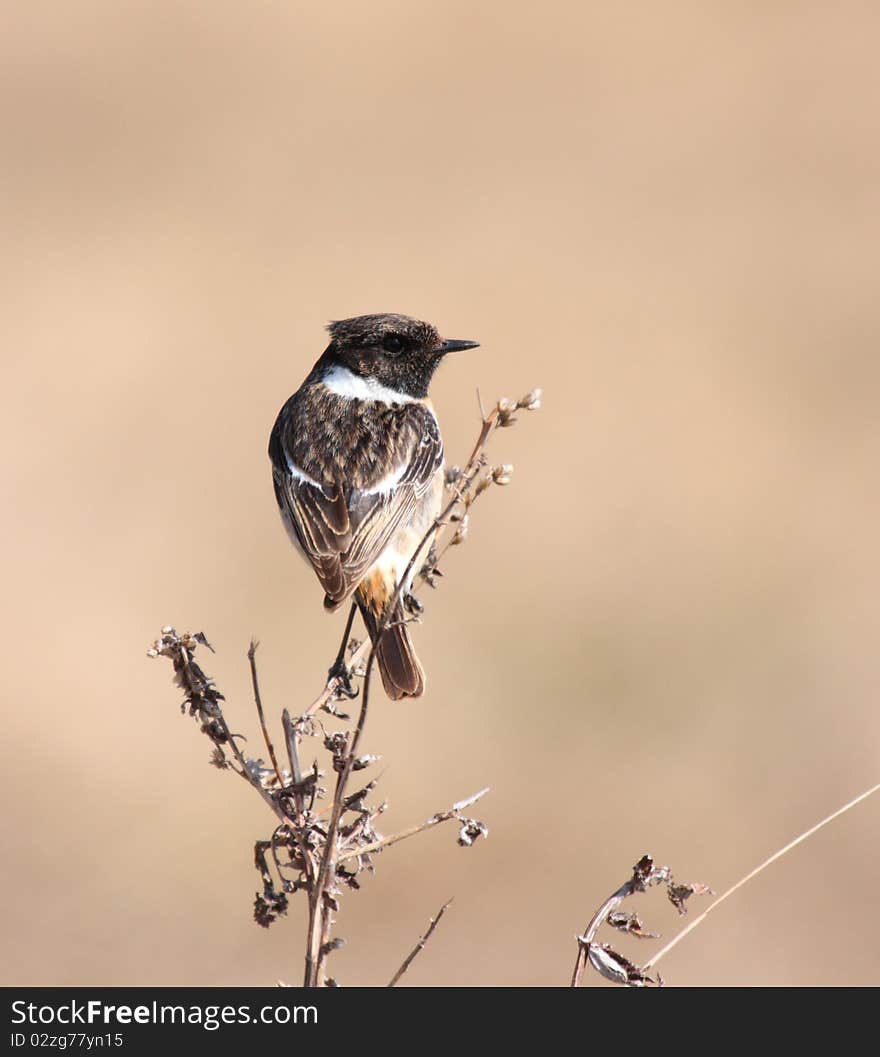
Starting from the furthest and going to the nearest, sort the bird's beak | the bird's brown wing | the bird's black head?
the bird's black head
the bird's beak
the bird's brown wing

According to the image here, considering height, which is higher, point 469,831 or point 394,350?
point 394,350

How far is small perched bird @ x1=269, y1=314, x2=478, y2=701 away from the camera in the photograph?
17.2 feet

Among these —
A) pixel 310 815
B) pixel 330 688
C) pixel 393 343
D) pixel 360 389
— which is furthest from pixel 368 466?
pixel 310 815

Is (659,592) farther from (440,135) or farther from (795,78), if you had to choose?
(795,78)

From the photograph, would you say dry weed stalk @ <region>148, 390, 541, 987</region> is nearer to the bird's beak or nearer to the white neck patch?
the bird's beak

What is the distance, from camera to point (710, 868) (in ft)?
28.1

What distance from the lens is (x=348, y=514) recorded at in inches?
209

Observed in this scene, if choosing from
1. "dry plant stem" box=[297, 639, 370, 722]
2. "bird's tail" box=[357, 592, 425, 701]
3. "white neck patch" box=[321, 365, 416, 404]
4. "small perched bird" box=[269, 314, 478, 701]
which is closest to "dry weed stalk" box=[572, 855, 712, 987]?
"dry plant stem" box=[297, 639, 370, 722]

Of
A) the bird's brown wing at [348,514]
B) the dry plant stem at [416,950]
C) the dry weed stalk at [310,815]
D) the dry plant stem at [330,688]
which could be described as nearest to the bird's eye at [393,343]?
the bird's brown wing at [348,514]

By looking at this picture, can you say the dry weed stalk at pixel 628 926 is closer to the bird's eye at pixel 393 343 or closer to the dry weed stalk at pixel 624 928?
the dry weed stalk at pixel 624 928

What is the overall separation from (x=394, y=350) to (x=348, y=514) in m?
0.92

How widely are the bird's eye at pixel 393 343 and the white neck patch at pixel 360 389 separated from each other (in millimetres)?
131

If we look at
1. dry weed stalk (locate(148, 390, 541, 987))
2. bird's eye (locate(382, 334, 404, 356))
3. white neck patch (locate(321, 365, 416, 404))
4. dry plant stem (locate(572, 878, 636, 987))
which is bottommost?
dry plant stem (locate(572, 878, 636, 987))

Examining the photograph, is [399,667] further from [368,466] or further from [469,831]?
[469,831]
